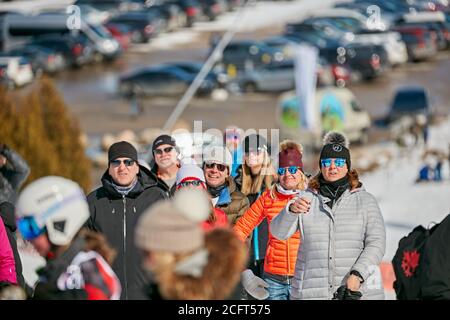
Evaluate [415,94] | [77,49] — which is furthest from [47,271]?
[77,49]

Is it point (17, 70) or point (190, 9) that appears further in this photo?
point (190, 9)

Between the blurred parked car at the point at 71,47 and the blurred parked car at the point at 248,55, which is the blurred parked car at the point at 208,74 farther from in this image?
the blurred parked car at the point at 71,47

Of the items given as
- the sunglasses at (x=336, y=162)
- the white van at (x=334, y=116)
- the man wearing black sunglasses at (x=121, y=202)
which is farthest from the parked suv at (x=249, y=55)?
the man wearing black sunglasses at (x=121, y=202)

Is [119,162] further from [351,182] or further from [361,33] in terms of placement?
[361,33]

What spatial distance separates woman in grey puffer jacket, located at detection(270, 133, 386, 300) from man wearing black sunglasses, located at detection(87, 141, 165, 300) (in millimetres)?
772

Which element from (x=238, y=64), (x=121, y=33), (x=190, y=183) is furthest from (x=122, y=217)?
(x=121, y=33)

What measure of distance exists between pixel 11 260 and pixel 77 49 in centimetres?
3711

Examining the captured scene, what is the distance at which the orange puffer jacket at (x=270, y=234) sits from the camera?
6.95 meters

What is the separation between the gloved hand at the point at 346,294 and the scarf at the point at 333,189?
0.45m

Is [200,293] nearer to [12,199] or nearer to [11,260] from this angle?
[11,260]

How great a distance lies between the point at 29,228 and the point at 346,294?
2082mm

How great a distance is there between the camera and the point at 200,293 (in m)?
4.40

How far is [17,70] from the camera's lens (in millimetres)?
39906

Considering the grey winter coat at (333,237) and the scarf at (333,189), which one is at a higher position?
the scarf at (333,189)
